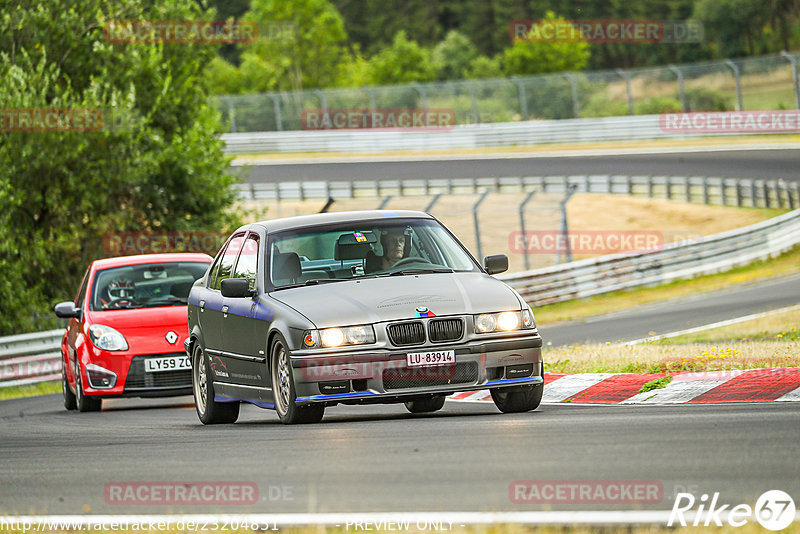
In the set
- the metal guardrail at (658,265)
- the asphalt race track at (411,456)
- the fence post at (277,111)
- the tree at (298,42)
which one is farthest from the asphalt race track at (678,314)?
the tree at (298,42)

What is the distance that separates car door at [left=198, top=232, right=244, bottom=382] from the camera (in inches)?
415

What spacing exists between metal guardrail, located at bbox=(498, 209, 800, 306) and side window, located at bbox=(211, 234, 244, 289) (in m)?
16.7

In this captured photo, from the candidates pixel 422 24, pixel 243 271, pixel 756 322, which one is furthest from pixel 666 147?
pixel 422 24

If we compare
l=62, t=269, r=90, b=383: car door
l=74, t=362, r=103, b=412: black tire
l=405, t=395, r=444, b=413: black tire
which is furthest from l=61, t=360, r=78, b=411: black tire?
l=405, t=395, r=444, b=413: black tire

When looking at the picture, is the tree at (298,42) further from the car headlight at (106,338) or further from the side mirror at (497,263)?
the side mirror at (497,263)

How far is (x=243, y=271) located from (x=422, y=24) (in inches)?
4294

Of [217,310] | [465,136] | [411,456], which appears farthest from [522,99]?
[411,456]

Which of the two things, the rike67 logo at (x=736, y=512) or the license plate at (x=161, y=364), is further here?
the license plate at (x=161, y=364)

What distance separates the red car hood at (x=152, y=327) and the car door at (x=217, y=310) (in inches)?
93.7

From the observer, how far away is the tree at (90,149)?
82.3 ft

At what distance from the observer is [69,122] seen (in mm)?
25250

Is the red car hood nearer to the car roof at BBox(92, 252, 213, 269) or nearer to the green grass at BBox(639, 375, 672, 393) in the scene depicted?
the car roof at BBox(92, 252, 213, 269)

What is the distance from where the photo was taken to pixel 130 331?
44.6 ft

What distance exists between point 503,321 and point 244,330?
209cm
